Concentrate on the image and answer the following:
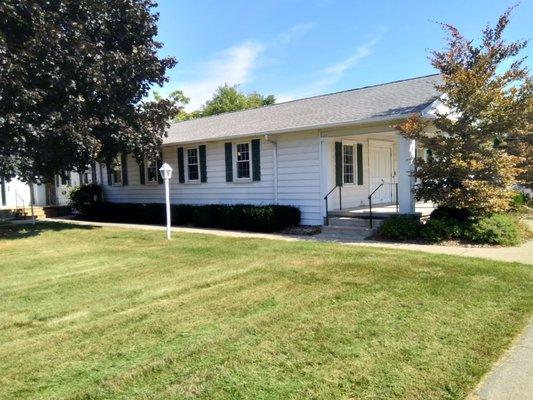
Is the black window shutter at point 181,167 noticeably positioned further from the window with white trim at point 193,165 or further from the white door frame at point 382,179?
the white door frame at point 382,179

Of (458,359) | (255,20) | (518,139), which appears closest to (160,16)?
(255,20)

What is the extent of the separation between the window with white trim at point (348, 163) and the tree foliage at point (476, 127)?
357cm

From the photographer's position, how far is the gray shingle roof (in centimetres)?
1156

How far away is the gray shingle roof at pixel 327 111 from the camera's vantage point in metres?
11.6

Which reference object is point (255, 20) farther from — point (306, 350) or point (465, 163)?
point (306, 350)

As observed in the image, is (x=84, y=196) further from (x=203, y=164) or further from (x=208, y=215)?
(x=208, y=215)

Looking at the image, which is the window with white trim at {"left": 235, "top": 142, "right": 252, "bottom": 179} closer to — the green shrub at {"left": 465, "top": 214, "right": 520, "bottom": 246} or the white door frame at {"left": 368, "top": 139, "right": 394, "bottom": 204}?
the white door frame at {"left": 368, "top": 139, "right": 394, "bottom": 204}

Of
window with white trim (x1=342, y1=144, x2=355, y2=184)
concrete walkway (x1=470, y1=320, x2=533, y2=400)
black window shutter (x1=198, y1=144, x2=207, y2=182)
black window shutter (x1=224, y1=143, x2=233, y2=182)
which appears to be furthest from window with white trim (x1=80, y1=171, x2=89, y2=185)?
concrete walkway (x1=470, y1=320, x2=533, y2=400)

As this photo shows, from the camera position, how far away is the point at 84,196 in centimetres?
1933

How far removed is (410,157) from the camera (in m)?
10.9

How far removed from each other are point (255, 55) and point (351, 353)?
1425 inches

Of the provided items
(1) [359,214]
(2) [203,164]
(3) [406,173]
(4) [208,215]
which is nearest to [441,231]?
(3) [406,173]

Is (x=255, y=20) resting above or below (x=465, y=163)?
above

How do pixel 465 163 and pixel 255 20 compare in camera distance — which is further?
pixel 255 20
